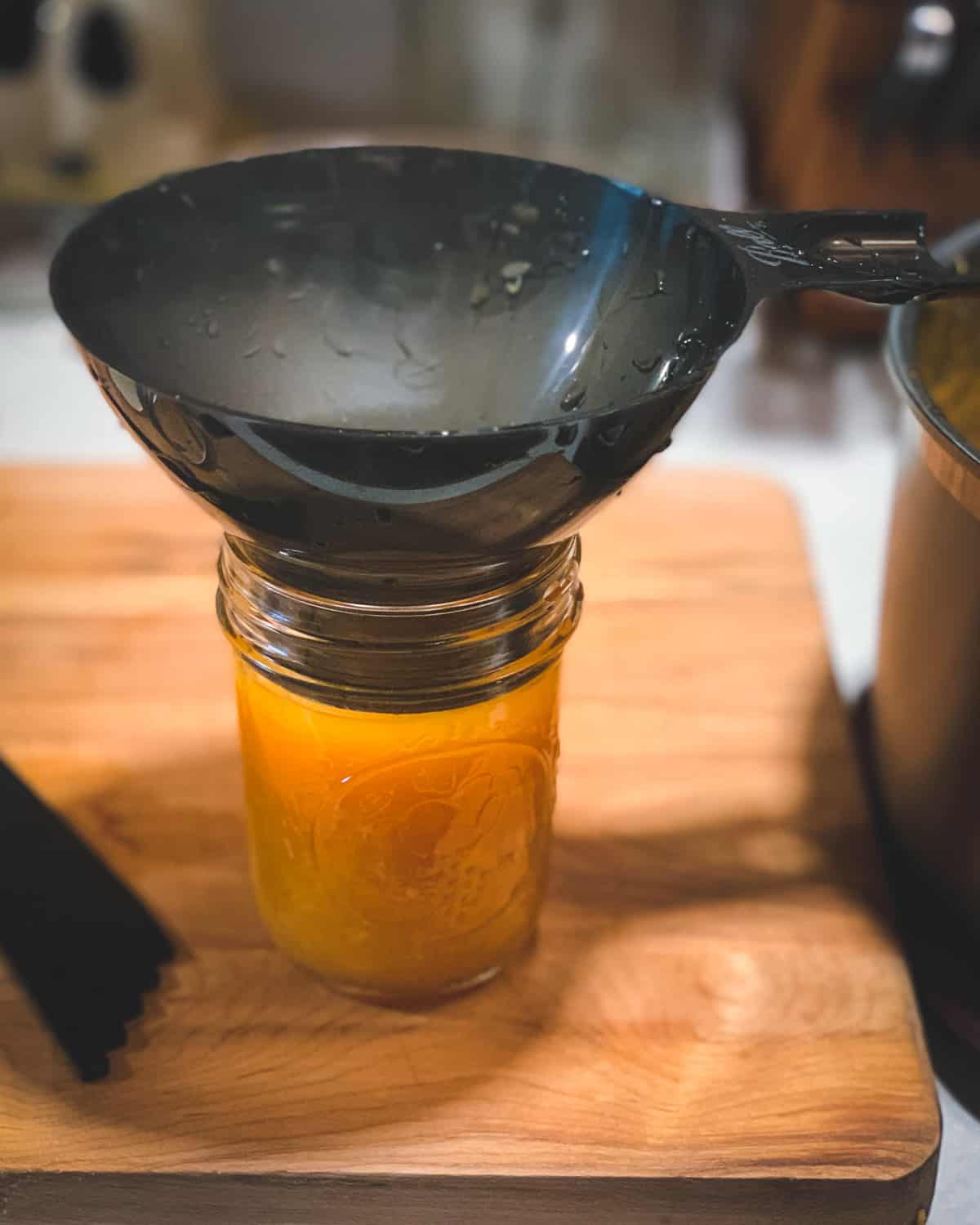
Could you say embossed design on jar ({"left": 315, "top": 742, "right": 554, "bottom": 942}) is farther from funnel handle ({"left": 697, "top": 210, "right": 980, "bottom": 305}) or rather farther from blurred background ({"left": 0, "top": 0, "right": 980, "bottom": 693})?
blurred background ({"left": 0, "top": 0, "right": 980, "bottom": 693})

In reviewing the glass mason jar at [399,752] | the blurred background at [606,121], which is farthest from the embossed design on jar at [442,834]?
the blurred background at [606,121]

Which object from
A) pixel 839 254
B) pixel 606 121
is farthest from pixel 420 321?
pixel 606 121

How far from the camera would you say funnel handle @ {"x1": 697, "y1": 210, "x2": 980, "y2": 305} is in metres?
0.40

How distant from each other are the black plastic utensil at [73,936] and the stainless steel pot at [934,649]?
32 cm

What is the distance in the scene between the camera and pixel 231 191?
1.51 feet

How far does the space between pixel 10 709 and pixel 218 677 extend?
0.10 meters

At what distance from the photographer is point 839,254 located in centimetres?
42

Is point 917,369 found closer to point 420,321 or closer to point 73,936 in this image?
point 420,321

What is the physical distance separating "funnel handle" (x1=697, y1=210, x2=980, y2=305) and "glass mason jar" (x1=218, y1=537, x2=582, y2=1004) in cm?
12

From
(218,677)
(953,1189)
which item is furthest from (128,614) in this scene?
(953,1189)

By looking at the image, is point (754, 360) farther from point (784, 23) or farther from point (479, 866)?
point (479, 866)

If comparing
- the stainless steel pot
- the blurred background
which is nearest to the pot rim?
the stainless steel pot

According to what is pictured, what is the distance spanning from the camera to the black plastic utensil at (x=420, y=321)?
13.2 inches

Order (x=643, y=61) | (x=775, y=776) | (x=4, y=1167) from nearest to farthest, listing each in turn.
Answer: (x=4, y=1167) < (x=775, y=776) < (x=643, y=61)
